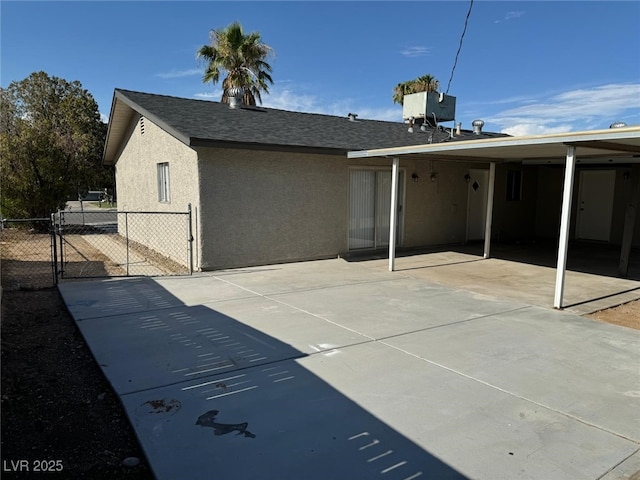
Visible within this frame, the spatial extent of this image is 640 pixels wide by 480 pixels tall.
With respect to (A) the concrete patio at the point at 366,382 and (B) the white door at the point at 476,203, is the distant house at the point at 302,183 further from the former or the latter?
(A) the concrete patio at the point at 366,382

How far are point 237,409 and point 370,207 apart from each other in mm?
8702

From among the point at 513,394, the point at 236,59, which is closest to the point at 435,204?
the point at 513,394

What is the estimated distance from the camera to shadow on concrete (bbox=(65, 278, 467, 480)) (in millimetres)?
2672

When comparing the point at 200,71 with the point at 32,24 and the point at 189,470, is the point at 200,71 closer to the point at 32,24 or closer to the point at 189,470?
the point at 32,24

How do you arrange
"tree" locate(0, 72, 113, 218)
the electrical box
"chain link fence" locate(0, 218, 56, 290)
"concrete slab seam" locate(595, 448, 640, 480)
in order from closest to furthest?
"concrete slab seam" locate(595, 448, 640, 480) < "chain link fence" locate(0, 218, 56, 290) < the electrical box < "tree" locate(0, 72, 113, 218)

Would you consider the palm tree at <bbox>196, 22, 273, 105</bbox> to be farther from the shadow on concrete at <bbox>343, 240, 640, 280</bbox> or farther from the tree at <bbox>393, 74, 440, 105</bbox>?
the shadow on concrete at <bbox>343, 240, 640, 280</bbox>

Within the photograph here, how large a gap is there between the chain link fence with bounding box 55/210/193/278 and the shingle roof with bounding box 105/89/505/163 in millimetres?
1832

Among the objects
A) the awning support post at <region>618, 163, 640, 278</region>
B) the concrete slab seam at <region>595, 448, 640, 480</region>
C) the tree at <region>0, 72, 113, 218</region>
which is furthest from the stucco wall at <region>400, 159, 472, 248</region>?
the tree at <region>0, 72, 113, 218</region>

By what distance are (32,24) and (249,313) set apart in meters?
7.94

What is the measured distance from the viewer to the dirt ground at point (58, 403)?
275cm

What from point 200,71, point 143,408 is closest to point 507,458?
point 143,408

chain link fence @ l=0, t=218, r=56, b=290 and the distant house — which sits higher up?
the distant house

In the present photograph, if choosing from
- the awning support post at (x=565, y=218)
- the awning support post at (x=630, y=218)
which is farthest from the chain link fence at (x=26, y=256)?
the awning support post at (x=630, y=218)

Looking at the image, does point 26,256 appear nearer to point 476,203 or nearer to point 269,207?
point 269,207
